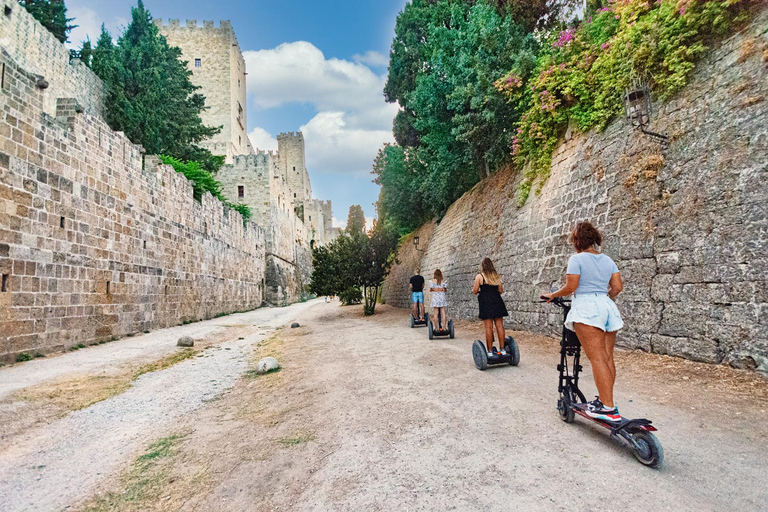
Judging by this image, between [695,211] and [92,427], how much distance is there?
7.41 metres

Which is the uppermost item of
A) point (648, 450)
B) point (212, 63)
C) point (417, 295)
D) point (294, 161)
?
point (212, 63)

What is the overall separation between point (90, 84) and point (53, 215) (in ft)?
46.4

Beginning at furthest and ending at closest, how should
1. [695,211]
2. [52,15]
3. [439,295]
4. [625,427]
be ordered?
[52,15]
[439,295]
[695,211]
[625,427]

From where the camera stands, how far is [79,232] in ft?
27.4

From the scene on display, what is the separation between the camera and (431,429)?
3119 mm

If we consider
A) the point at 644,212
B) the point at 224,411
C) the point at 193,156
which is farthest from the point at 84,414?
the point at 193,156

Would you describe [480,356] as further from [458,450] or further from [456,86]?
[456,86]

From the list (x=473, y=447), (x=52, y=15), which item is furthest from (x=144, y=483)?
(x=52, y=15)

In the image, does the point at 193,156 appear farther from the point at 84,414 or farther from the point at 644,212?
the point at 644,212

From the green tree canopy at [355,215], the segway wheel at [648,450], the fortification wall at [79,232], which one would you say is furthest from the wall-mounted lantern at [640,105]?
the green tree canopy at [355,215]

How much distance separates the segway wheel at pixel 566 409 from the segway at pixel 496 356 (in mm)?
1719

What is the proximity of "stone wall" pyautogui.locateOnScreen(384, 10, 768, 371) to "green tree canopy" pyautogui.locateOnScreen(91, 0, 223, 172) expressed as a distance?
62.0 ft

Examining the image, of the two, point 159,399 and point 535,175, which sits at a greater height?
point 535,175

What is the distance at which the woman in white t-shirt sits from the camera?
2.76 m
